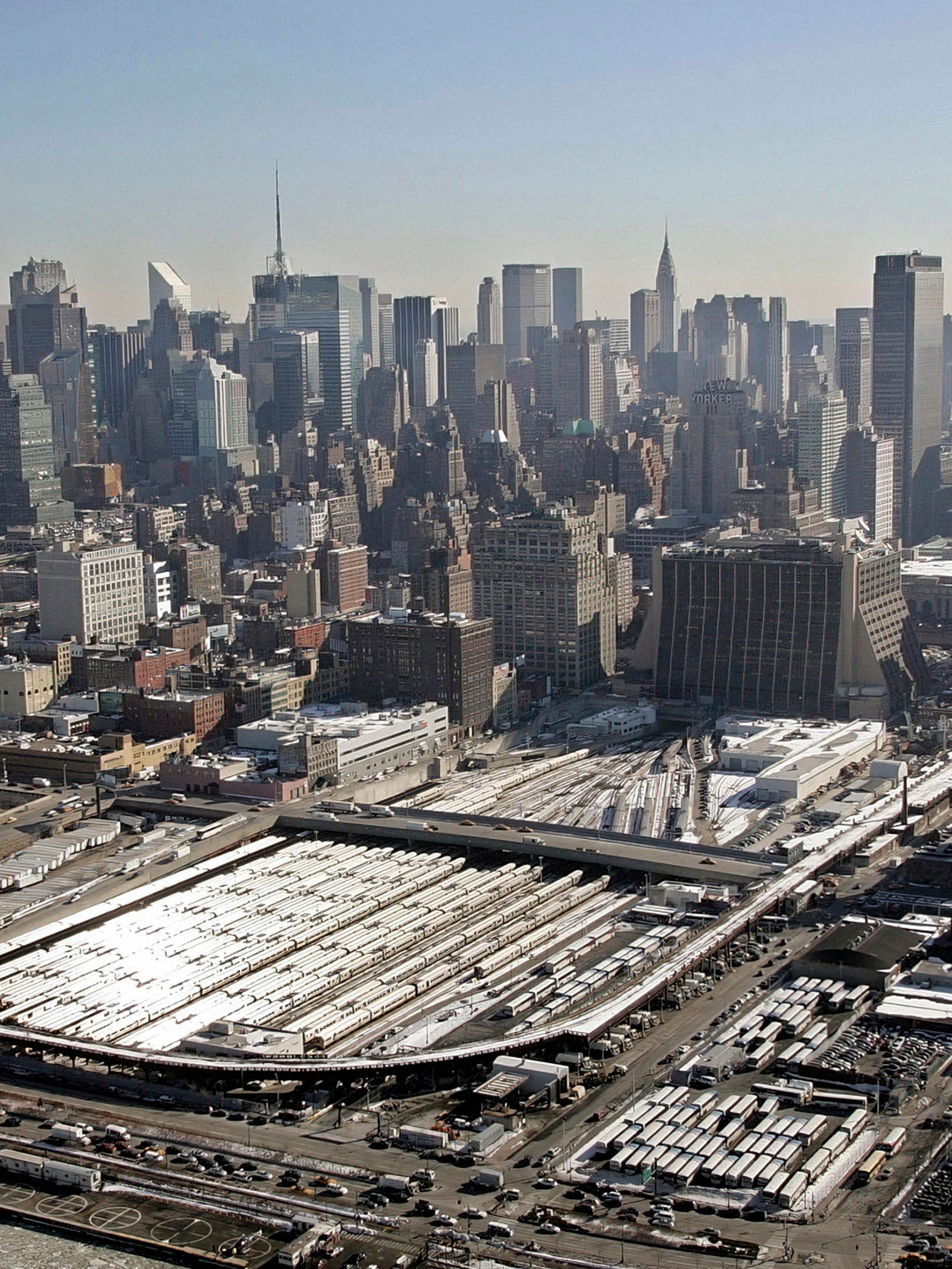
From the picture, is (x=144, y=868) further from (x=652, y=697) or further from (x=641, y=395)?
(x=641, y=395)

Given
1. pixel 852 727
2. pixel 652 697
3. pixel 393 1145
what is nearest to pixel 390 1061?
pixel 393 1145

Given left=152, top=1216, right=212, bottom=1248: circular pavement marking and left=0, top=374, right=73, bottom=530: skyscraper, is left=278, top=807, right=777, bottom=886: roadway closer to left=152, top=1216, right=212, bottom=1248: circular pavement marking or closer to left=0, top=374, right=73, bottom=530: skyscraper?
left=152, top=1216, right=212, bottom=1248: circular pavement marking

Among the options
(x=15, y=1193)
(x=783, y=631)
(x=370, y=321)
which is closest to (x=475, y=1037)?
(x=15, y=1193)

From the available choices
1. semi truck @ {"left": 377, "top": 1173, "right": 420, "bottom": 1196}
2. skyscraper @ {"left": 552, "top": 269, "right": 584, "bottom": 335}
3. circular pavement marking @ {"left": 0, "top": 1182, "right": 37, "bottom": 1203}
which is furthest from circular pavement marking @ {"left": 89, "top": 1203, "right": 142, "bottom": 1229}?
skyscraper @ {"left": 552, "top": 269, "right": 584, "bottom": 335}

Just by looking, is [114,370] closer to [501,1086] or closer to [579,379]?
[579,379]

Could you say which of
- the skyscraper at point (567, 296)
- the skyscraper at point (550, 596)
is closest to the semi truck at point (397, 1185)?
the skyscraper at point (550, 596)
